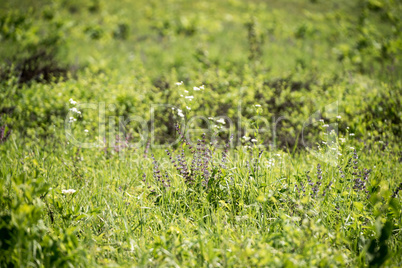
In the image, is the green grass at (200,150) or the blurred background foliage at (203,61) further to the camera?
the blurred background foliage at (203,61)

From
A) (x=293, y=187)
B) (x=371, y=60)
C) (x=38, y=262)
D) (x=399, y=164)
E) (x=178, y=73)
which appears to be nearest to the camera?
(x=38, y=262)

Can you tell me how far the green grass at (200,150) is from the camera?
1.87m

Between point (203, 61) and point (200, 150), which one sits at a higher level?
point (203, 61)

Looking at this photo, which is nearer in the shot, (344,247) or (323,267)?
(323,267)

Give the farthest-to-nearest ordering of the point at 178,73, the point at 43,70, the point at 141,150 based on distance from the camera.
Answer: the point at 178,73, the point at 43,70, the point at 141,150

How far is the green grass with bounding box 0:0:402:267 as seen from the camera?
187cm

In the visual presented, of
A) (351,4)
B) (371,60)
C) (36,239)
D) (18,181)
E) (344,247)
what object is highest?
(351,4)

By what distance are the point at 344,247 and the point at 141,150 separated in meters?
2.42

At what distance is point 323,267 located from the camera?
1749mm

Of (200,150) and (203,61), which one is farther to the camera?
(203,61)

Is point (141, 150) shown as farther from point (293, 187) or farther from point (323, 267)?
point (323, 267)

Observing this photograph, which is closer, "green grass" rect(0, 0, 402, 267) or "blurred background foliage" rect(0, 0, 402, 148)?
"green grass" rect(0, 0, 402, 267)

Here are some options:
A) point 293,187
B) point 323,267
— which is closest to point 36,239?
point 323,267

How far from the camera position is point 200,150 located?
2.79 meters
